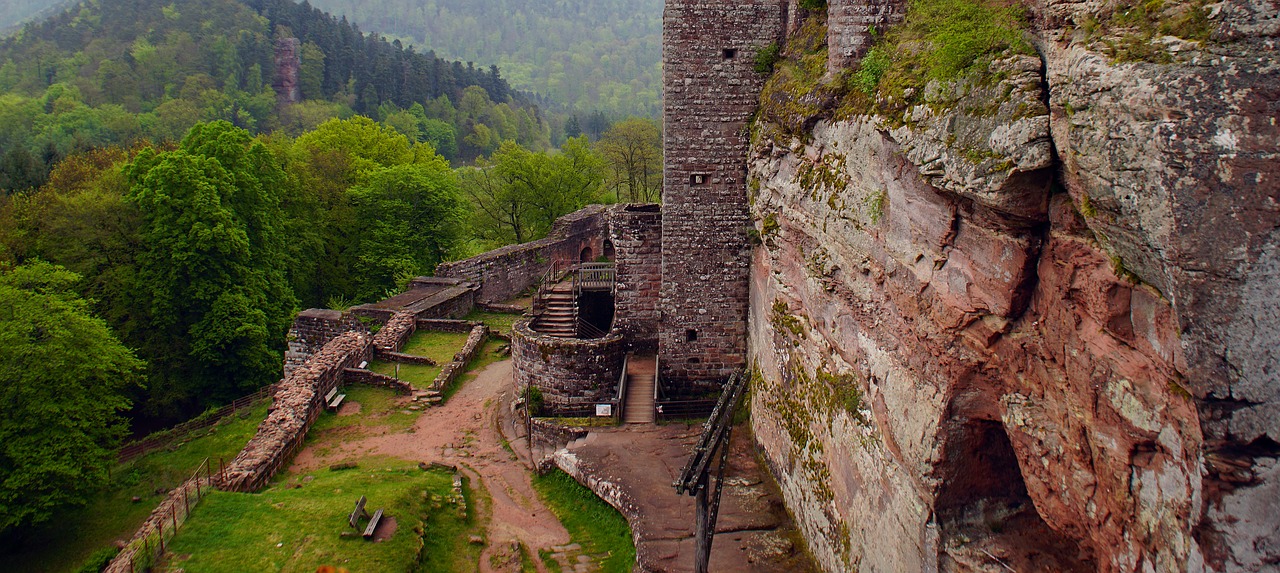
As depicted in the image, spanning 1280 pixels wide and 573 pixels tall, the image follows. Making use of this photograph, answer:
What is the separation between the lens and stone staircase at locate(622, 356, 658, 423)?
53.4 ft

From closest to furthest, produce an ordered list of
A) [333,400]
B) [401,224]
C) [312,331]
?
1. [333,400]
2. [312,331]
3. [401,224]

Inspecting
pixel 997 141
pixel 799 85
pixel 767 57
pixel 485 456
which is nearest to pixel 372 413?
pixel 485 456

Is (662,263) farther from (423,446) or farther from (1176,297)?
(1176,297)

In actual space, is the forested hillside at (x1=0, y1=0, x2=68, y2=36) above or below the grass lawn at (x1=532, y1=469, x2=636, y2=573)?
above

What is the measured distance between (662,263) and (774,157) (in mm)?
4042

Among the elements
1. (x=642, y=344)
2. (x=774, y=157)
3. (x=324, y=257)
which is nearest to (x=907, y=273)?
(x=774, y=157)

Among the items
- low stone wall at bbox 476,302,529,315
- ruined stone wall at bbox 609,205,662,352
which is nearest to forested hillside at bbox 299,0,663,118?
low stone wall at bbox 476,302,529,315

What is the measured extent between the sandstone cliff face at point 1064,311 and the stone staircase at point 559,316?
11.3m

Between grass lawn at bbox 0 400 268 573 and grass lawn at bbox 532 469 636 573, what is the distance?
26.3 ft

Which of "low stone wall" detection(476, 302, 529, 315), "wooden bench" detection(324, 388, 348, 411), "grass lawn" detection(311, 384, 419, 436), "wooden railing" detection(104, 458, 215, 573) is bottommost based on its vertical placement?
"grass lawn" detection(311, 384, 419, 436)

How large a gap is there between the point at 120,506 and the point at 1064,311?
18.7 metres

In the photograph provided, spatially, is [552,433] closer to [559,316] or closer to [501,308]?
[559,316]

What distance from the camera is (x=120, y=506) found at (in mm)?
17125

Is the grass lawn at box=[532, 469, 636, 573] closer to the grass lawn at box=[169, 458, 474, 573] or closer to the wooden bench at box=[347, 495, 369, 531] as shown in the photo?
the grass lawn at box=[169, 458, 474, 573]
